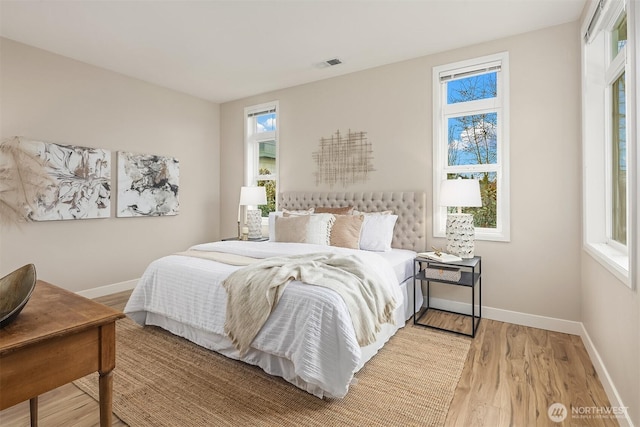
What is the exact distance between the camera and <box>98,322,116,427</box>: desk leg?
1.17 m

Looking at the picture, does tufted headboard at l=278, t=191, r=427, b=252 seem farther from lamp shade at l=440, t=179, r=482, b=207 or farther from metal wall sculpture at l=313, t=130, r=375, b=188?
lamp shade at l=440, t=179, r=482, b=207

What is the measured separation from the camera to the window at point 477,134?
3.34 m

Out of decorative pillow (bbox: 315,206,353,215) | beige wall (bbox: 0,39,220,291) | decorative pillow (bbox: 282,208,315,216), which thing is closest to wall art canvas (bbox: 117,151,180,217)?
beige wall (bbox: 0,39,220,291)

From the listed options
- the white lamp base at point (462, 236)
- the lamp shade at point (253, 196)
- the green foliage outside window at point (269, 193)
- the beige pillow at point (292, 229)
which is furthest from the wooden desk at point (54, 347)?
the green foliage outside window at point (269, 193)

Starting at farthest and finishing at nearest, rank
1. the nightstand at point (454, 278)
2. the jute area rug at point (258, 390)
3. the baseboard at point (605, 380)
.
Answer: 1. the nightstand at point (454, 278)
2. the jute area rug at point (258, 390)
3. the baseboard at point (605, 380)

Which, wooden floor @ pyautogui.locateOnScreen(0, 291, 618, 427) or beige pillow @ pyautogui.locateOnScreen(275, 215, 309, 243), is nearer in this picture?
wooden floor @ pyautogui.locateOnScreen(0, 291, 618, 427)

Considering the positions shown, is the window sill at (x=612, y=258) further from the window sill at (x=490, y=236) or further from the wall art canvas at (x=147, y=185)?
the wall art canvas at (x=147, y=185)

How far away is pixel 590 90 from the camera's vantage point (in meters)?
2.72

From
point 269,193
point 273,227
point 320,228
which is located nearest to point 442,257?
point 320,228

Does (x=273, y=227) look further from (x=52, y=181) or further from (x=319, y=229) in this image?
(x=52, y=181)

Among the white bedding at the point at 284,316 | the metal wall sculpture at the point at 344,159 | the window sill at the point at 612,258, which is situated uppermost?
the metal wall sculpture at the point at 344,159

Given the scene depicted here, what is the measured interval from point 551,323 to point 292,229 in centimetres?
271

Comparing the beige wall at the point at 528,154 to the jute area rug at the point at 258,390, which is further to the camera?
the beige wall at the point at 528,154

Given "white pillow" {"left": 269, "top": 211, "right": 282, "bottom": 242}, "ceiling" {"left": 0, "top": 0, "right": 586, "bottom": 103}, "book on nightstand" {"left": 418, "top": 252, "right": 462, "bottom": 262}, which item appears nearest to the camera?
"ceiling" {"left": 0, "top": 0, "right": 586, "bottom": 103}
